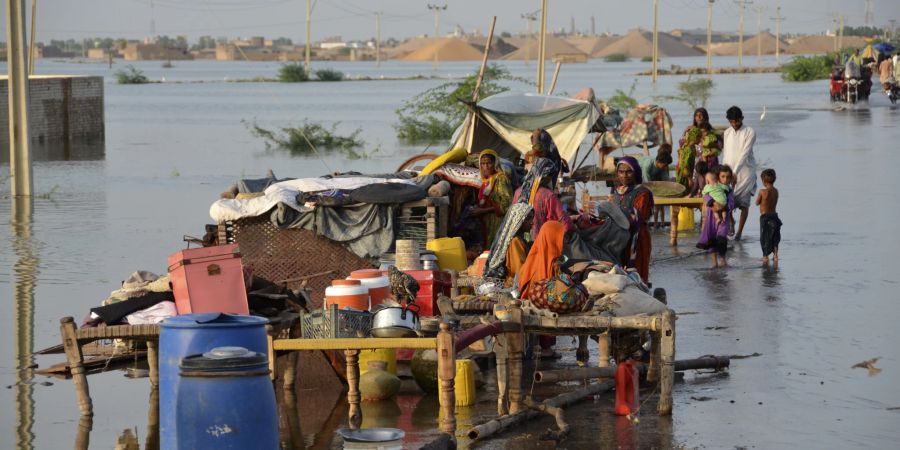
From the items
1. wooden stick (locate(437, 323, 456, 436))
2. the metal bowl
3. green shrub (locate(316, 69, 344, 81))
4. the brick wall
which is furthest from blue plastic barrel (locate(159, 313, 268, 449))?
green shrub (locate(316, 69, 344, 81))

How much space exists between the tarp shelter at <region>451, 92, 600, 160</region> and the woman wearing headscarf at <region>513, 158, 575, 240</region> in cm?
542

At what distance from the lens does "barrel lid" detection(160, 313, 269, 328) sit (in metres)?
6.38

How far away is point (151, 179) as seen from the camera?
83.0ft

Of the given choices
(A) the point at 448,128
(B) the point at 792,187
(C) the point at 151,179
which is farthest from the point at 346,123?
(B) the point at 792,187

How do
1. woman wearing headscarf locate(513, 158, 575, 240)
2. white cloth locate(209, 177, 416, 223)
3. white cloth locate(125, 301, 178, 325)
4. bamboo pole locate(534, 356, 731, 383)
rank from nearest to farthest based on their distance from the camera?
bamboo pole locate(534, 356, 731, 383) → white cloth locate(125, 301, 178, 325) → woman wearing headscarf locate(513, 158, 575, 240) → white cloth locate(209, 177, 416, 223)

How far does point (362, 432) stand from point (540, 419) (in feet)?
5.51

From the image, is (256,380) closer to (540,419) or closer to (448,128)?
(540,419)

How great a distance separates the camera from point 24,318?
10945mm

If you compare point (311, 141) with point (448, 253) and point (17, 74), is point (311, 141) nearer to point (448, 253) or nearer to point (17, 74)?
point (17, 74)

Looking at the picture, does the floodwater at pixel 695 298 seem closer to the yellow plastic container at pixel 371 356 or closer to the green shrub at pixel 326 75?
the yellow plastic container at pixel 371 356

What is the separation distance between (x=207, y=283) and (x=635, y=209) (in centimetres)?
324

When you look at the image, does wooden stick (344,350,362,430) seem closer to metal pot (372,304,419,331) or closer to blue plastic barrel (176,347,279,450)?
metal pot (372,304,419,331)

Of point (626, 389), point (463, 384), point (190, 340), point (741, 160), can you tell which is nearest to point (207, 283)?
point (463, 384)

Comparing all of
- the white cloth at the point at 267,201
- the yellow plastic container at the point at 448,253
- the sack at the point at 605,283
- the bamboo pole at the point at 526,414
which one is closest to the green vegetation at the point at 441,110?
the white cloth at the point at 267,201
